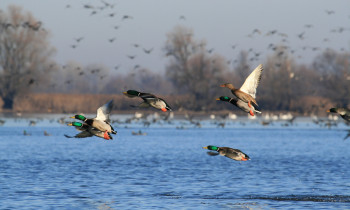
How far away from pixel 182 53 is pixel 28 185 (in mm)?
86990

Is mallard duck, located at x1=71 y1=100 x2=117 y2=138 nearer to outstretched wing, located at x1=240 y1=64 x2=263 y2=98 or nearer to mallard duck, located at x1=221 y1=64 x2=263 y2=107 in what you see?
mallard duck, located at x1=221 y1=64 x2=263 y2=107

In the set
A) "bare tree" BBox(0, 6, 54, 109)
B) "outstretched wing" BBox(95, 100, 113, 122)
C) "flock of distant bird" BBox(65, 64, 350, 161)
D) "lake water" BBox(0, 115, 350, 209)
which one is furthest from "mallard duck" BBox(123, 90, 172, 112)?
"bare tree" BBox(0, 6, 54, 109)

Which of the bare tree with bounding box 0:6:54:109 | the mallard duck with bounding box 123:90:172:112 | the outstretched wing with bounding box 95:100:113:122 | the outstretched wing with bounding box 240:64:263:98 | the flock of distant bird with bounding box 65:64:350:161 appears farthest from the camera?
the bare tree with bounding box 0:6:54:109

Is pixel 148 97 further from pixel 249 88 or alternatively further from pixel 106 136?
pixel 249 88

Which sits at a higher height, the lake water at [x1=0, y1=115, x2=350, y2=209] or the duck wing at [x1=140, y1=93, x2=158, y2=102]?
the duck wing at [x1=140, y1=93, x2=158, y2=102]

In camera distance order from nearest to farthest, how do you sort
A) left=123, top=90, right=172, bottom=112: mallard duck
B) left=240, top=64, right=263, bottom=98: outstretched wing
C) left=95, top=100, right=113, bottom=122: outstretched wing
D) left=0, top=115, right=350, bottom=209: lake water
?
1. left=123, top=90, right=172, bottom=112: mallard duck
2. left=240, top=64, right=263, bottom=98: outstretched wing
3. left=95, top=100, right=113, bottom=122: outstretched wing
4. left=0, top=115, right=350, bottom=209: lake water

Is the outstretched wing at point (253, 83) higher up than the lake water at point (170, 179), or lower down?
higher up

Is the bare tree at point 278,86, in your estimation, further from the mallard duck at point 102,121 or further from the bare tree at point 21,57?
the mallard duck at point 102,121

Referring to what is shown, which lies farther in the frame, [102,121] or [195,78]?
[195,78]

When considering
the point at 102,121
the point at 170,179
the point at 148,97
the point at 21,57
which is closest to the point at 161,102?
the point at 148,97

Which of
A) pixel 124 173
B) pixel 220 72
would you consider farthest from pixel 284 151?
pixel 220 72

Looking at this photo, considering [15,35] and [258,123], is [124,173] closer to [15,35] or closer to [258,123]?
[15,35]

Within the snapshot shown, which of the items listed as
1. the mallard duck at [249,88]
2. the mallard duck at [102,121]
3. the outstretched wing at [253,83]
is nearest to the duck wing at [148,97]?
the mallard duck at [102,121]

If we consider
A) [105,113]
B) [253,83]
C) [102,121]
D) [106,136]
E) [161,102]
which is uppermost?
[253,83]
